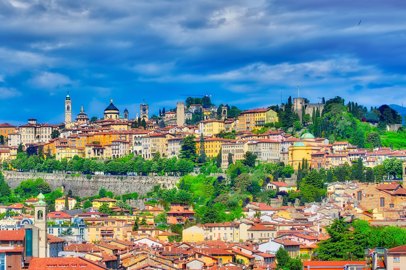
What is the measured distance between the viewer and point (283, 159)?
97.2 m

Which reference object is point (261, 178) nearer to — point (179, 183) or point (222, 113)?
point (179, 183)

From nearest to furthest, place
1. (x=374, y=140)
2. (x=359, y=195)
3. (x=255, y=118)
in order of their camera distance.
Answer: (x=359, y=195) < (x=374, y=140) < (x=255, y=118)

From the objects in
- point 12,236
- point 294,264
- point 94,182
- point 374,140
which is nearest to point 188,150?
point 94,182

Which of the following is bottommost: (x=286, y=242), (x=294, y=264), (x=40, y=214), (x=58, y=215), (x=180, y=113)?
(x=294, y=264)

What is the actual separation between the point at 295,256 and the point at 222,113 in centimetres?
6279

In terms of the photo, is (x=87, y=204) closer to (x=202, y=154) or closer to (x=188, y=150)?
(x=188, y=150)

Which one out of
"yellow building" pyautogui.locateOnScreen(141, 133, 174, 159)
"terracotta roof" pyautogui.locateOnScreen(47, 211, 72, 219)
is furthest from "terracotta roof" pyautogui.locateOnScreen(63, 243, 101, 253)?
"yellow building" pyautogui.locateOnScreen(141, 133, 174, 159)

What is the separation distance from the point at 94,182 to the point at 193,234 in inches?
1210

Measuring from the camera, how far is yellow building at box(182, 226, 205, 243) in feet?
227

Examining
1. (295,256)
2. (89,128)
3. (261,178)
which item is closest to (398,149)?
(261,178)

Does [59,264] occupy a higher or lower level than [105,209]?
lower

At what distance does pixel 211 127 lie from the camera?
111 m

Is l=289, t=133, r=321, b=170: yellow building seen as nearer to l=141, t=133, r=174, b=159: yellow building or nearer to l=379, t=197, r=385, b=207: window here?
l=141, t=133, r=174, b=159: yellow building

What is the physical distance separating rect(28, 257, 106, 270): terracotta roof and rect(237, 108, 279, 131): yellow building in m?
66.8
